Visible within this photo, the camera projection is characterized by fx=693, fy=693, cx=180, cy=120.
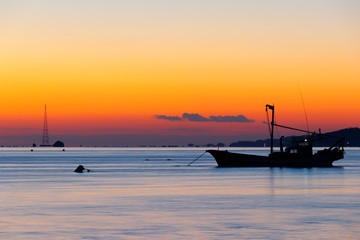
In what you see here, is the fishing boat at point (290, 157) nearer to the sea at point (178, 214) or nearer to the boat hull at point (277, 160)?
the boat hull at point (277, 160)

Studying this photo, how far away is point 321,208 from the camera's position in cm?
4475

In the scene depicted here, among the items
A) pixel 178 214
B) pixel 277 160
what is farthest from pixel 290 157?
pixel 178 214

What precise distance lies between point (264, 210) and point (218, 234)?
1222cm

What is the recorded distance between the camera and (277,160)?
411ft

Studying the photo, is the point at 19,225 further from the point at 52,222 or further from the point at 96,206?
the point at 96,206

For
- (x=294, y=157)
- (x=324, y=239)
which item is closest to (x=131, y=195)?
(x=324, y=239)

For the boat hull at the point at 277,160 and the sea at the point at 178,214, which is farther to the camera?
the boat hull at the point at 277,160

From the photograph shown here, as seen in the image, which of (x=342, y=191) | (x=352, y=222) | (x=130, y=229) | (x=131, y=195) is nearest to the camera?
(x=130, y=229)

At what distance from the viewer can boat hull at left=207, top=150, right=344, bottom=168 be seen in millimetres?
124688

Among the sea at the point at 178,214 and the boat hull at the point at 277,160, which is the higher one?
the boat hull at the point at 277,160

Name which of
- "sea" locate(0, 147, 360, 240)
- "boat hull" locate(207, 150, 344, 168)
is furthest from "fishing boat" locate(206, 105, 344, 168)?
"sea" locate(0, 147, 360, 240)

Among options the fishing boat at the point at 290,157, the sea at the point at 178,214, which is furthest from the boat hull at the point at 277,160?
the sea at the point at 178,214

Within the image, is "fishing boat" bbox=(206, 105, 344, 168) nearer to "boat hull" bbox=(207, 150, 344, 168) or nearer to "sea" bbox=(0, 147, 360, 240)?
"boat hull" bbox=(207, 150, 344, 168)

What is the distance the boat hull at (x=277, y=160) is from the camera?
409 feet
